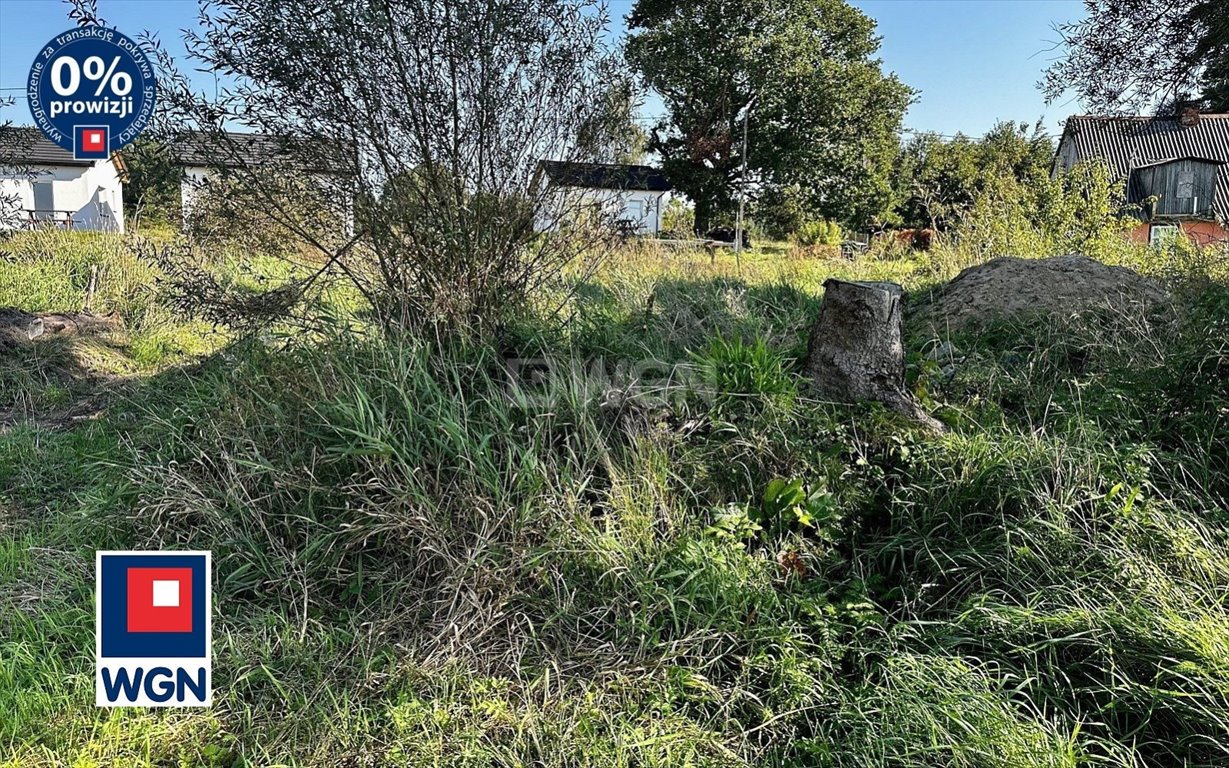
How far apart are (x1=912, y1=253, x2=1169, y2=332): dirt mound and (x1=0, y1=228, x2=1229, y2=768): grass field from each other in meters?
0.64

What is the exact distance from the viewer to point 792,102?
22016 mm

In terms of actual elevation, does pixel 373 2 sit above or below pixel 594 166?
above

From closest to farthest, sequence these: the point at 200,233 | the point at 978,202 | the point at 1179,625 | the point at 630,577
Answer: the point at 1179,625
the point at 630,577
the point at 200,233
the point at 978,202

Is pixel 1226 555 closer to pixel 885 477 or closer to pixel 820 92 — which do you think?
pixel 885 477

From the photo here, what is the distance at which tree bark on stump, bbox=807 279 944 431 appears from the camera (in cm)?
326

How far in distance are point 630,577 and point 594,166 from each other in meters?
2.76

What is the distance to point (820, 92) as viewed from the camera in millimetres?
21625

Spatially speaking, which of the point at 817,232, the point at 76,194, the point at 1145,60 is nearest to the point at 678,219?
the point at 1145,60

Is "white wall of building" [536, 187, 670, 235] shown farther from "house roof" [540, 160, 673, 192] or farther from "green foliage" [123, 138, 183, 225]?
"green foliage" [123, 138, 183, 225]

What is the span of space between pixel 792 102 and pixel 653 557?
22.2 metres

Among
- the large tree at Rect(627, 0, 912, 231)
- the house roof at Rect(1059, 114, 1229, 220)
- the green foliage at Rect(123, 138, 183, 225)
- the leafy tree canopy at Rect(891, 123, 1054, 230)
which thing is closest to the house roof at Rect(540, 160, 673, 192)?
the green foliage at Rect(123, 138, 183, 225)

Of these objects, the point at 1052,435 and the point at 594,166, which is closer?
the point at 1052,435

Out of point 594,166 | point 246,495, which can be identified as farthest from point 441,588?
point 594,166

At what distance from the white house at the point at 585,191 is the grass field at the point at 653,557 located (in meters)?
0.91
